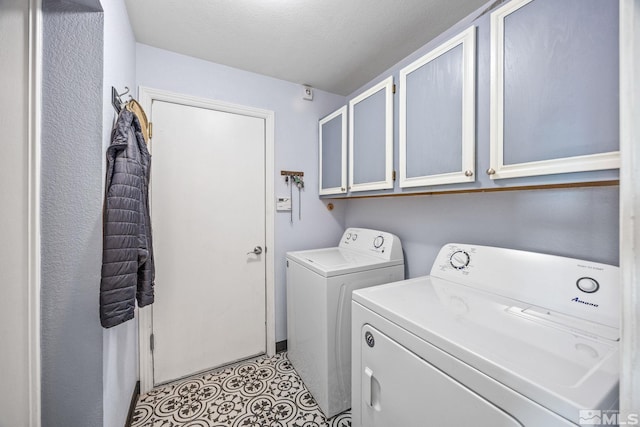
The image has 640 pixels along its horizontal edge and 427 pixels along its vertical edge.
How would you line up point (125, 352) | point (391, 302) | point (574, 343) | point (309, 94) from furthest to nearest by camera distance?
point (309, 94)
point (125, 352)
point (391, 302)
point (574, 343)

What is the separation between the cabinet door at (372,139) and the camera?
4.98ft

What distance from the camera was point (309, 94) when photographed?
7.54ft

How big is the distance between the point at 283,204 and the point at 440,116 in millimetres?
1390

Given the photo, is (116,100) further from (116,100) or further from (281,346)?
(281,346)

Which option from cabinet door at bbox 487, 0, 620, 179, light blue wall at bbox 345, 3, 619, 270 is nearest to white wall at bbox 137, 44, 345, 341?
light blue wall at bbox 345, 3, 619, 270

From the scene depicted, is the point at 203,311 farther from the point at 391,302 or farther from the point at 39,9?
the point at 39,9

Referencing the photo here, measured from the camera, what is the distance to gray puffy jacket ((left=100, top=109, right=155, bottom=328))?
996mm

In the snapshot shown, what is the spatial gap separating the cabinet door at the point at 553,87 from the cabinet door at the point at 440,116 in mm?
97

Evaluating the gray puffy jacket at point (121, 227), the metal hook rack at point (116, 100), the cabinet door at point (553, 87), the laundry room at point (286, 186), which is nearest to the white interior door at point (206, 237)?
the laundry room at point (286, 186)

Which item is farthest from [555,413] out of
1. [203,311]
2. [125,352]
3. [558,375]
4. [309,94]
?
[309,94]

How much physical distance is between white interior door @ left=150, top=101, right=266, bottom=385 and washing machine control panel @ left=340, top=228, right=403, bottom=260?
756mm

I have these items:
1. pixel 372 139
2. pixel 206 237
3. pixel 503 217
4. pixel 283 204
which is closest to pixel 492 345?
pixel 503 217

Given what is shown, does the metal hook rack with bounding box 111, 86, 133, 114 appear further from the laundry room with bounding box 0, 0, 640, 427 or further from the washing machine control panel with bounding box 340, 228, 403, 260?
the washing machine control panel with bounding box 340, 228, 403, 260

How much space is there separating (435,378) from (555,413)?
1.00 ft
